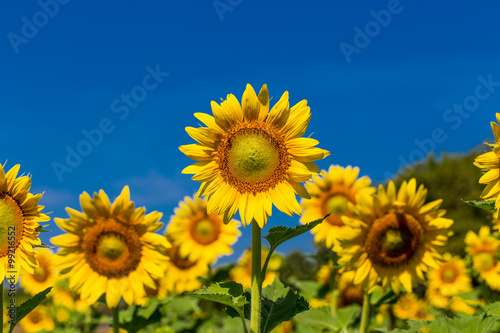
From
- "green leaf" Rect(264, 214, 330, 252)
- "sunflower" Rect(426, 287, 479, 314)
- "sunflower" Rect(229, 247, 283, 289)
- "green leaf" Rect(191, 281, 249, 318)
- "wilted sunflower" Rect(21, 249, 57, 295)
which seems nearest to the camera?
"green leaf" Rect(191, 281, 249, 318)

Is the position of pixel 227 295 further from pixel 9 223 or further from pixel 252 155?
pixel 9 223

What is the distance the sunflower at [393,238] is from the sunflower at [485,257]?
310cm

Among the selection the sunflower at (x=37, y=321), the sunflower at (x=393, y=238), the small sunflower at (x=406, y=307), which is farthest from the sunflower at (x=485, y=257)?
the sunflower at (x=37, y=321)

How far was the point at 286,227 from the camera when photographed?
3.74m

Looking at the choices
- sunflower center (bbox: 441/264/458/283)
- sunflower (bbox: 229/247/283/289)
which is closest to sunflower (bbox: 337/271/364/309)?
sunflower (bbox: 229/247/283/289)

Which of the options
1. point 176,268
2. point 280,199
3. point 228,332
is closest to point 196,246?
point 176,268

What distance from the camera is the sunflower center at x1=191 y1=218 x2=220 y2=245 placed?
859cm

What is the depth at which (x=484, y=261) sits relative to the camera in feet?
30.0

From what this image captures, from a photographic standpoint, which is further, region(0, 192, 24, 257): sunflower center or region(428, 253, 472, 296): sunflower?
region(428, 253, 472, 296): sunflower

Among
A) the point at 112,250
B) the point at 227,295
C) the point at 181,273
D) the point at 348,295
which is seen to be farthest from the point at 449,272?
the point at 227,295

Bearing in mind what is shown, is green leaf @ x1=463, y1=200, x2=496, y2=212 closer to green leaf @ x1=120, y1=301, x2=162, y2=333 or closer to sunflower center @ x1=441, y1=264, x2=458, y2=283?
green leaf @ x1=120, y1=301, x2=162, y2=333

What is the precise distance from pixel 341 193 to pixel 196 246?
251cm

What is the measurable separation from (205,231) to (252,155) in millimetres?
4859

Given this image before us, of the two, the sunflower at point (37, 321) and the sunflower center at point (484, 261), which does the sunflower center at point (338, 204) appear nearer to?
the sunflower center at point (484, 261)
